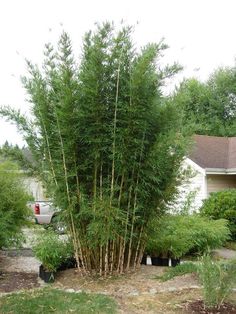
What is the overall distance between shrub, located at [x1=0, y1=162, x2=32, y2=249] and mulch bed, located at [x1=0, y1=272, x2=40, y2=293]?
0.69 metres

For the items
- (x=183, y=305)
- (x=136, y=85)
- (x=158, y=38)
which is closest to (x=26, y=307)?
(x=183, y=305)

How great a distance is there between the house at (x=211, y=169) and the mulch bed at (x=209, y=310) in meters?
7.66

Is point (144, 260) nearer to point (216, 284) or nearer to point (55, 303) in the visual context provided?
point (55, 303)

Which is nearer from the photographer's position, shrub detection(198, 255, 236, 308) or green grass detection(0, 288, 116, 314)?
shrub detection(198, 255, 236, 308)

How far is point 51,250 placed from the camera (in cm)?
576

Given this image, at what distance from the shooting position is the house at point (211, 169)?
12.6m

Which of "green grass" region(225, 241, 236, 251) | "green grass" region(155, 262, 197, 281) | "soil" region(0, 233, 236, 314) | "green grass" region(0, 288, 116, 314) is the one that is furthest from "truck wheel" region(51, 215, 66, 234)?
"green grass" region(225, 241, 236, 251)

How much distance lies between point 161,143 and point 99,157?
2.91ft

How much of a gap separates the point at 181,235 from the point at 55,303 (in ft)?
10.4

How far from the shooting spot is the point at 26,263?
7.31 meters

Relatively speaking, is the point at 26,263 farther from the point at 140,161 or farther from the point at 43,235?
the point at 140,161

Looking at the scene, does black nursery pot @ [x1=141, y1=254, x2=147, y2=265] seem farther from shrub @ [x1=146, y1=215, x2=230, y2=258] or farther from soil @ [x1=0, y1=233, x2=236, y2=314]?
soil @ [x1=0, y1=233, x2=236, y2=314]

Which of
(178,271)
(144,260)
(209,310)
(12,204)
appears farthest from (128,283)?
(12,204)

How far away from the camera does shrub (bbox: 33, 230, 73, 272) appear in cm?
567
